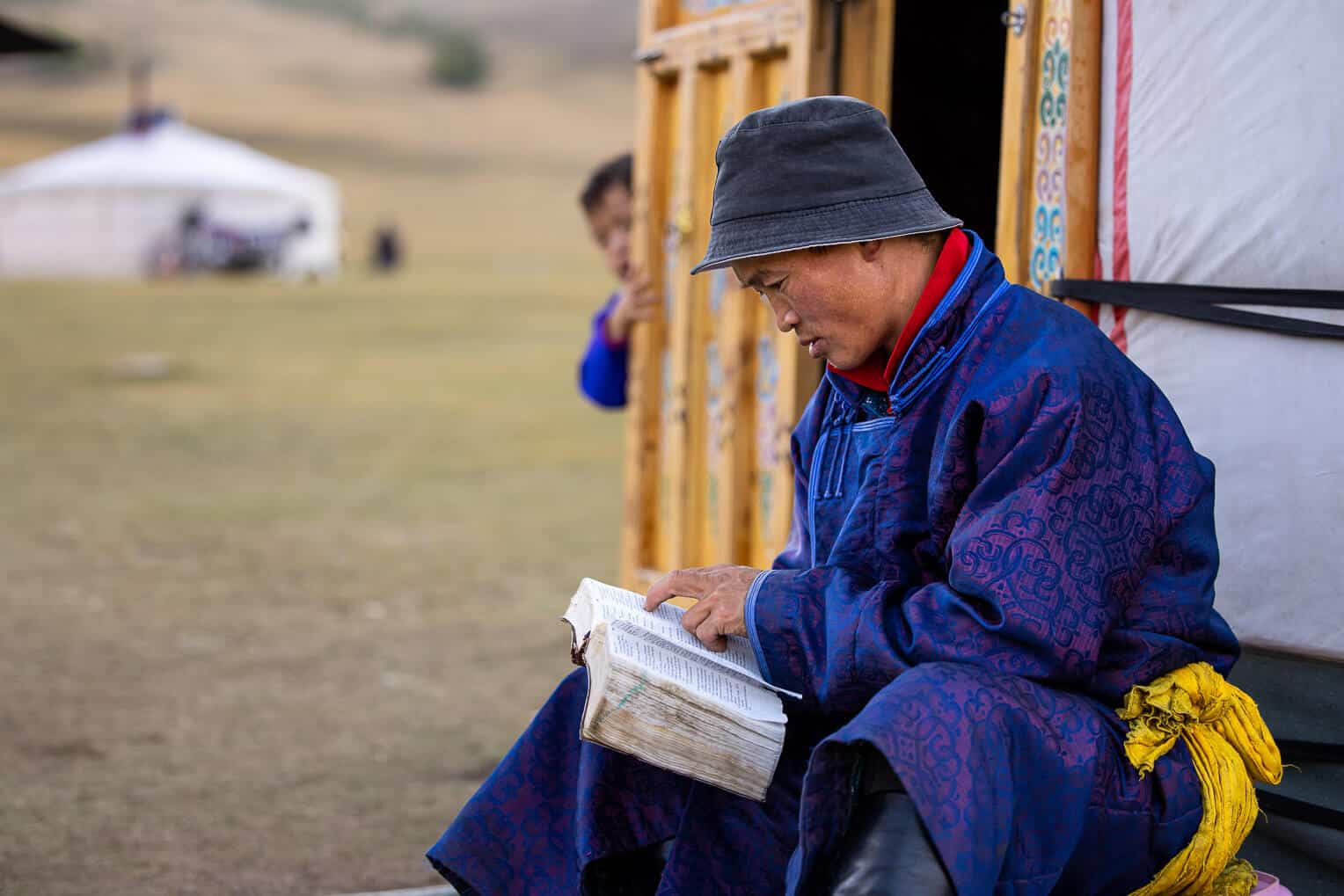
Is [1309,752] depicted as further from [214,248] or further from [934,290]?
[214,248]

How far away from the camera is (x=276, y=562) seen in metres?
7.41

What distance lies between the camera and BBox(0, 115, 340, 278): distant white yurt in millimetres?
30156

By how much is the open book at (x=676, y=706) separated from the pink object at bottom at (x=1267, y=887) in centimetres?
65

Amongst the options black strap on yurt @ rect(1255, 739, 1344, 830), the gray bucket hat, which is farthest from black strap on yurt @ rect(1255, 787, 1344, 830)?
the gray bucket hat

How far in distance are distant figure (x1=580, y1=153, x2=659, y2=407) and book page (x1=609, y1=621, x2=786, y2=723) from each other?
8.33 feet

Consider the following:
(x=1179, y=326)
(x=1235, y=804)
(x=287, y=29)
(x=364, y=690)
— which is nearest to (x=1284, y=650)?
(x=1179, y=326)

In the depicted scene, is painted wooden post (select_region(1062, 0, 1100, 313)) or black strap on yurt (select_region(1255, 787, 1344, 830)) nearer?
black strap on yurt (select_region(1255, 787, 1344, 830))

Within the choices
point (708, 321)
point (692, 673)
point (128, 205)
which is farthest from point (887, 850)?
point (128, 205)

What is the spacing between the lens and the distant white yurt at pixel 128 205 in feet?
→ 98.9

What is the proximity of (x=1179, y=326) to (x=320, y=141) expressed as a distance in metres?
48.8

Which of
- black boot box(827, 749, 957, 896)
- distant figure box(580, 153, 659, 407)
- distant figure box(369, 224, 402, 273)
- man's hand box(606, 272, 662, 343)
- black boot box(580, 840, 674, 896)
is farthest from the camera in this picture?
distant figure box(369, 224, 402, 273)

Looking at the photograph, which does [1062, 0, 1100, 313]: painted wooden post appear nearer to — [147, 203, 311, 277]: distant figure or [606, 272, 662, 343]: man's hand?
[606, 272, 662, 343]: man's hand

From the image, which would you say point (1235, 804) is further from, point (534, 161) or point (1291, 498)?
point (534, 161)

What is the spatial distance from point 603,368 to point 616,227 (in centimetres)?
43
